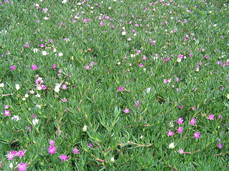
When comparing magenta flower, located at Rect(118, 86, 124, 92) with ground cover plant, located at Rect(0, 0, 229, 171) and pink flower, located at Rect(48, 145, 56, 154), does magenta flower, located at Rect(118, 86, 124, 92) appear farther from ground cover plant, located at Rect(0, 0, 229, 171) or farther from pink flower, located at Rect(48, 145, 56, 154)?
pink flower, located at Rect(48, 145, 56, 154)

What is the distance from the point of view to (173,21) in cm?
429

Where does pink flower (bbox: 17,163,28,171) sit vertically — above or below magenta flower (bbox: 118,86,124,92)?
below

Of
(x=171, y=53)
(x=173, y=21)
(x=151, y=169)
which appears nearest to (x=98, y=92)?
(x=151, y=169)

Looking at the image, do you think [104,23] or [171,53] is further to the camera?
[104,23]

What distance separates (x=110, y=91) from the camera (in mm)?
2088

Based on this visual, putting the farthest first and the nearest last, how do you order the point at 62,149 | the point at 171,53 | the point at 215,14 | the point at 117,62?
the point at 215,14, the point at 171,53, the point at 117,62, the point at 62,149

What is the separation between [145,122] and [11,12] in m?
3.61

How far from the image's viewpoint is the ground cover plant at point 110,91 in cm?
149

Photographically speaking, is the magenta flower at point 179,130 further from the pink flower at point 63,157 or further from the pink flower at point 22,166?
the pink flower at point 22,166

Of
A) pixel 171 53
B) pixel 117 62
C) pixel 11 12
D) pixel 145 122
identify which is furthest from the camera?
pixel 11 12

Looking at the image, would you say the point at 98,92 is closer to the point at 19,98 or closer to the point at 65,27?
the point at 19,98

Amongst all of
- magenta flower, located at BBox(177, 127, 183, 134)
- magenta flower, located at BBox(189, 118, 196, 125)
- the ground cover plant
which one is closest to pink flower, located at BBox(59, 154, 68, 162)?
the ground cover plant

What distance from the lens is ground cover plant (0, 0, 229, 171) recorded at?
4.88 ft

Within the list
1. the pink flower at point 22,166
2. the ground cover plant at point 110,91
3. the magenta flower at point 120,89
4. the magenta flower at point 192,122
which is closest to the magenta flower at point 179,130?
the ground cover plant at point 110,91
